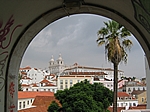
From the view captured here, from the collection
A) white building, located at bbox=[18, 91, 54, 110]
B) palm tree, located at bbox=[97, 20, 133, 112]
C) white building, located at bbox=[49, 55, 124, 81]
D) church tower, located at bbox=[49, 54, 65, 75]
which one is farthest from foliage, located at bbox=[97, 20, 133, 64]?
church tower, located at bbox=[49, 54, 65, 75]

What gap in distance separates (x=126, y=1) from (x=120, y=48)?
10888 mm

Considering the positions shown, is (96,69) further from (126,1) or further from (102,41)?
(126,1)

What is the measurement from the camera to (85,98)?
71.5 ft

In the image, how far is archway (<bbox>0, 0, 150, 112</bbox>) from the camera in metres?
3.65

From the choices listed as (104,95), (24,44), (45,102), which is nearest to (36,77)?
(45,102)

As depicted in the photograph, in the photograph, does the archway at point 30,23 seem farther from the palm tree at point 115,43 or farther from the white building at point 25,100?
the white building at point 25,100

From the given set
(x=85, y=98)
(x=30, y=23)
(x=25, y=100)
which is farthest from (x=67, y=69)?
(x=30, y=23)

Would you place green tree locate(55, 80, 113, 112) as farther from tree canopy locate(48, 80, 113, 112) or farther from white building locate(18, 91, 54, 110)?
white building locate(18, 91, 54, 110)

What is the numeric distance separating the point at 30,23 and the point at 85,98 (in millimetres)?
18317

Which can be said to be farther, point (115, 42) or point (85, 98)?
point (85, 98)

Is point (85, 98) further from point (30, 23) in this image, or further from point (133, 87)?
point (133, 87)

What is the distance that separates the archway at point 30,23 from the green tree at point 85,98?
56.7 ft

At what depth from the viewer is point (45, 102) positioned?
39.6 meters

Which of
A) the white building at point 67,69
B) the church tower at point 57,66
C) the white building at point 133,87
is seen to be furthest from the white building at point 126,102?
the church tower at point 57,66
